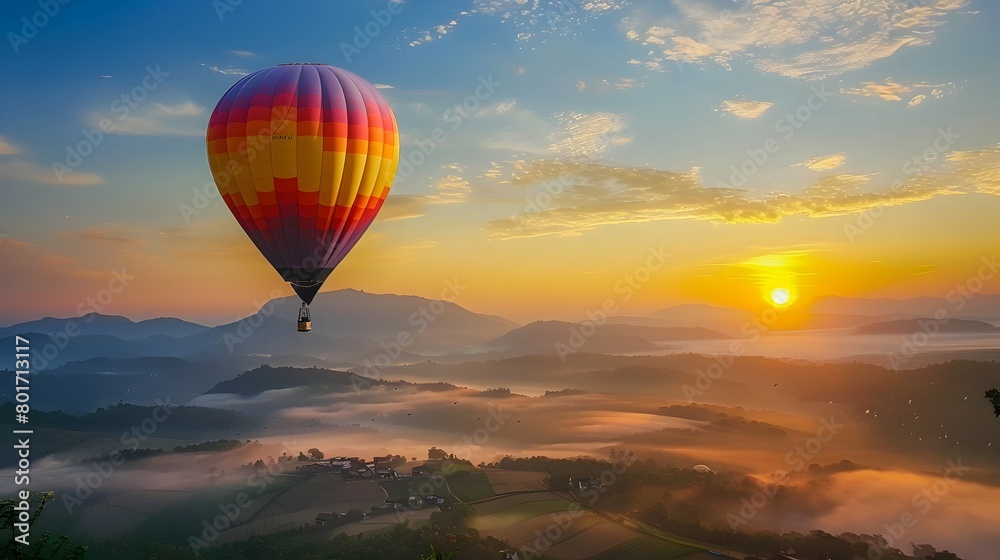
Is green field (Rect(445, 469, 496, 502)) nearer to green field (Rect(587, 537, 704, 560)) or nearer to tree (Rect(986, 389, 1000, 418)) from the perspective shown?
green field (Rect(587, 537, 704, 560))

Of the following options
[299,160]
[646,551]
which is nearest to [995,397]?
[299,160]

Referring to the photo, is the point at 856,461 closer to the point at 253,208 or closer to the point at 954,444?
the point at 954,444

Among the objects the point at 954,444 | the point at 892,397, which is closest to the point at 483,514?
the point at 954,444

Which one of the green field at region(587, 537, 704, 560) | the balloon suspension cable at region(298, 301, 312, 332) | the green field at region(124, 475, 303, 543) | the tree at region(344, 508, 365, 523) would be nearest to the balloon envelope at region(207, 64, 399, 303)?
the balloon suspension cable at region(298, 301, 312, 332)

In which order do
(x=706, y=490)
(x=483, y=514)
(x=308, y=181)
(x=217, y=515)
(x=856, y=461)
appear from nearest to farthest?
(x=308, y=181) → (x=483, y=514) → (x=706, y=490) → (x=217, y=515) → (x=856, y=461)

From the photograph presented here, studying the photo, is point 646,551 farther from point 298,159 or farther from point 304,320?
point 298,159

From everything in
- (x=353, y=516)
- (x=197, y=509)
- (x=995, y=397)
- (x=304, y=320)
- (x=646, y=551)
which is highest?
(x=304, y=320)
